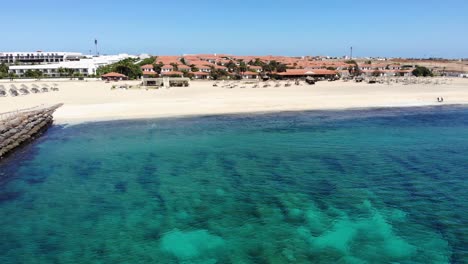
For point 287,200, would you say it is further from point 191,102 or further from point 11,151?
point 191,102

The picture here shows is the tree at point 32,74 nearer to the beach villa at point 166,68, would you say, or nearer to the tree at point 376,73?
the beach villa at point 166,68

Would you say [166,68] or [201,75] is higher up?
[166,68]

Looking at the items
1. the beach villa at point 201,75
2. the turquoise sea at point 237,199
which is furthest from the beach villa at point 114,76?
the turquoise sea at point 237,199

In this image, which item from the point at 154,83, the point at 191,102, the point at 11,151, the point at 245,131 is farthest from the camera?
the point at 154,83

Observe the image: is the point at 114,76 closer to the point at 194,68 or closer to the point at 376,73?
the point at 194,68

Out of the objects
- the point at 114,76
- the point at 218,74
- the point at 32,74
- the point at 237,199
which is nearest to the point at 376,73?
the point at 218,74

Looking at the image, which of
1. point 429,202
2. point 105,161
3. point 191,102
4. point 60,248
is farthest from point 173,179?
point 191,102
